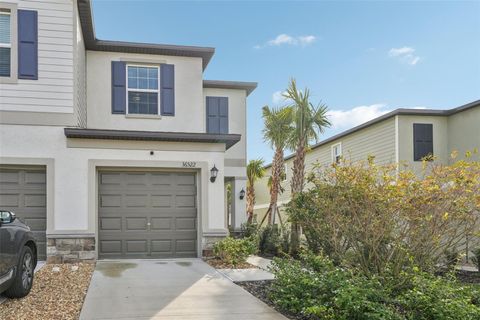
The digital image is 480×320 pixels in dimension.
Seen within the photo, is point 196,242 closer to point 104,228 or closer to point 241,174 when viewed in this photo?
point 104,228

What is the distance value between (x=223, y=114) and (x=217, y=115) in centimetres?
23

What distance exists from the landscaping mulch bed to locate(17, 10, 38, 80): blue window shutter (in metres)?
6.91

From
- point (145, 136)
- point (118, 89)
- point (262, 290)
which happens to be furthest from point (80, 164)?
point (262, 290)

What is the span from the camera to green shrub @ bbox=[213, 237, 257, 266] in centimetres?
1015

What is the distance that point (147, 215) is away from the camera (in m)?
11.0

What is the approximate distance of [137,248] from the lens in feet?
35.8

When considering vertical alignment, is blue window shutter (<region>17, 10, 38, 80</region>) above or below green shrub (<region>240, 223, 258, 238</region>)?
above

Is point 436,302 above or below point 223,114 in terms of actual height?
below

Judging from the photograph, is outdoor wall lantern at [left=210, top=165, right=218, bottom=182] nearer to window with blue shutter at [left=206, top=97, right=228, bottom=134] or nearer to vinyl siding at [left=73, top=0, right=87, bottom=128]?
vinyl siding at [left=73, top=0, right=87, bottom=128]

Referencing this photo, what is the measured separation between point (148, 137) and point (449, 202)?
6.90 m

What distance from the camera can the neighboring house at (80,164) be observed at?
33.8ft

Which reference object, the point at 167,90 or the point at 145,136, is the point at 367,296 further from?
the point at 167,90

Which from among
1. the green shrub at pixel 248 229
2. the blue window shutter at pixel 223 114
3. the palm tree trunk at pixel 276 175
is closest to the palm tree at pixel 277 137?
the palm tree trunk at pixel 276 175

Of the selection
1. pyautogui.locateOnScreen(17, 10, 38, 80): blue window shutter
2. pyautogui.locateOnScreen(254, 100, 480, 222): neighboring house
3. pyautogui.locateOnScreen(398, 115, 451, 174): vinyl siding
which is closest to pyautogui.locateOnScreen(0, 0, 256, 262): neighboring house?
pyautogui.locateOnScreen(17, 10, 38, 80): blue window shutter
